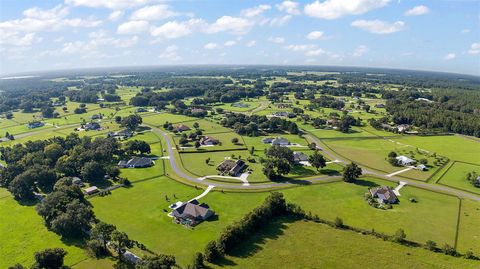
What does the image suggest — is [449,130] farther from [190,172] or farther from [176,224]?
[176,224]

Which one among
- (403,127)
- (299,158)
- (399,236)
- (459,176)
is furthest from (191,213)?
(403,127)

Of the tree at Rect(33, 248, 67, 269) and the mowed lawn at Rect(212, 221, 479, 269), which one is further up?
the tree at Rect(33, 248, 67, 269)

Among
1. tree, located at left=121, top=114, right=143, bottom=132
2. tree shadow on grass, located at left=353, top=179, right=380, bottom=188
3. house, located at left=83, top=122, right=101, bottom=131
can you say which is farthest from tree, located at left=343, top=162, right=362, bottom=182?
house, located at left=83, top=122, right=101, bottom=131

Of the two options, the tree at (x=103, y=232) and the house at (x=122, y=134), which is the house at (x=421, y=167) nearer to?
the tree at (x=103, y=232)

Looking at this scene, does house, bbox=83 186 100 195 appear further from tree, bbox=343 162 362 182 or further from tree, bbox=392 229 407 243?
tree, bbox=392 229 407 243

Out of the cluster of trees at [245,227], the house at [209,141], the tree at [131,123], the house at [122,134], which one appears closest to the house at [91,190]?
the cluster of trees at [245,227]

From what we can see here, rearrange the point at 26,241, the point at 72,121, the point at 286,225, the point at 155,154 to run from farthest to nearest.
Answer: the point at 72,121
the point at 155,154
the point at 286,225
the point at 26,241

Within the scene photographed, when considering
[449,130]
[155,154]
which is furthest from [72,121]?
[449,130]
